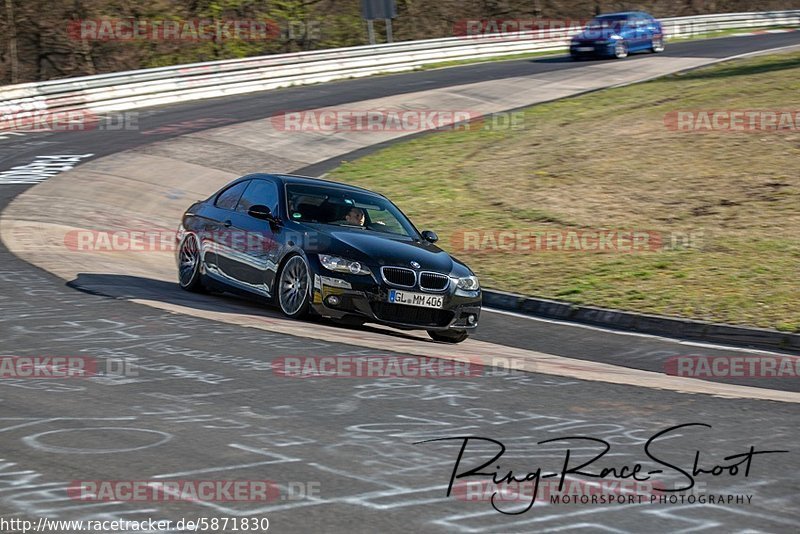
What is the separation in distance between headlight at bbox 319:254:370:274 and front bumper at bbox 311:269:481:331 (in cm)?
5

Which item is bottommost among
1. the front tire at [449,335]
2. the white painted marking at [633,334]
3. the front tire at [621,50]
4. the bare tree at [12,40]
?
the white painted marking at [633,334]

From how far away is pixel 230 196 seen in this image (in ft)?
45.4

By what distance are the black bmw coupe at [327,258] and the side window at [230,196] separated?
0.06 ft

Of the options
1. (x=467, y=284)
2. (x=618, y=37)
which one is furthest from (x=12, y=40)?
(x=467, y=284)

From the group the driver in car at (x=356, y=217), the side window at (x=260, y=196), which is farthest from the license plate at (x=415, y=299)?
the side window at (x=260, y=196)

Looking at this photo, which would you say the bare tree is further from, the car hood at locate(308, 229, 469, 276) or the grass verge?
the car hood at locate(308, 229, 469, 276)

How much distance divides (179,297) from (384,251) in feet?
9.36

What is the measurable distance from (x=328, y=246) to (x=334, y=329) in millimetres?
852

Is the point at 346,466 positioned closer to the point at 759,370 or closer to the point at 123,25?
the point at 759,370

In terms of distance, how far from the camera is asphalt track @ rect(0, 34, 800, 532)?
577cm

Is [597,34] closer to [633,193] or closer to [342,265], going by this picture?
[633,193]

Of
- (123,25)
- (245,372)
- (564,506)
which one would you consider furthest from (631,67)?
(564,506)

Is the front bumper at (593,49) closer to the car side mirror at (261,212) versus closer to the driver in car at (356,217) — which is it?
the driver in car at (356,217)

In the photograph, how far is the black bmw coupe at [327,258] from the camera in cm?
1160
